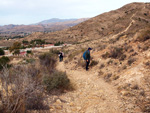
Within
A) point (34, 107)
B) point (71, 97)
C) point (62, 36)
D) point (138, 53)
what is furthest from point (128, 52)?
point (62, 36)

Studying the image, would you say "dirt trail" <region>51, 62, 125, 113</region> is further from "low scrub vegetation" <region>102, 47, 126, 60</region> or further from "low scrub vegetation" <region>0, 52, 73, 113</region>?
"low scrub vegetation" <region>102, 47, 126, 60</region>

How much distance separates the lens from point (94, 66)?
8.27 metres

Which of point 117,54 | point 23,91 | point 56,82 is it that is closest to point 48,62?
point 56,82

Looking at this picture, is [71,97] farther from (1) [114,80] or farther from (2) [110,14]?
(2) [110,14]

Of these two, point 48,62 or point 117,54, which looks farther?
point 48,62

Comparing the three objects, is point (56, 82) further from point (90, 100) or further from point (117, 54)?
point (117, 54)

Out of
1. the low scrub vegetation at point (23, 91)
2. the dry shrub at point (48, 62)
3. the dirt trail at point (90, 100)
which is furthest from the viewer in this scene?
the dry shrub at point (48, 62)

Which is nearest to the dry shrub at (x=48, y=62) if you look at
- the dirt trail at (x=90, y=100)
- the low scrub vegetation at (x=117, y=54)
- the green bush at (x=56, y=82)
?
the green bush at (x=56, y=82)

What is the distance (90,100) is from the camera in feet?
14.1

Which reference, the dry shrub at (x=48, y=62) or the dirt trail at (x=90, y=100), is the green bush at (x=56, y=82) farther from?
the dry shrub at (x=48, y=62)

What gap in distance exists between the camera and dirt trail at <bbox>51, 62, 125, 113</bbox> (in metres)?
3.67

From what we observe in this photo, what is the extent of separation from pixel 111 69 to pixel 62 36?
52398 millimetres

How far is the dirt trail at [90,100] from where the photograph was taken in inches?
145

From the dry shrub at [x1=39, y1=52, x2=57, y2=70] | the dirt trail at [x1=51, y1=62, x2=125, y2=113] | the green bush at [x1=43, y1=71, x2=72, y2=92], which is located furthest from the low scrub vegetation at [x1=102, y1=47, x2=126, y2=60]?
the green bush at [x1=43, y1=71, x2=72, y2=92]
